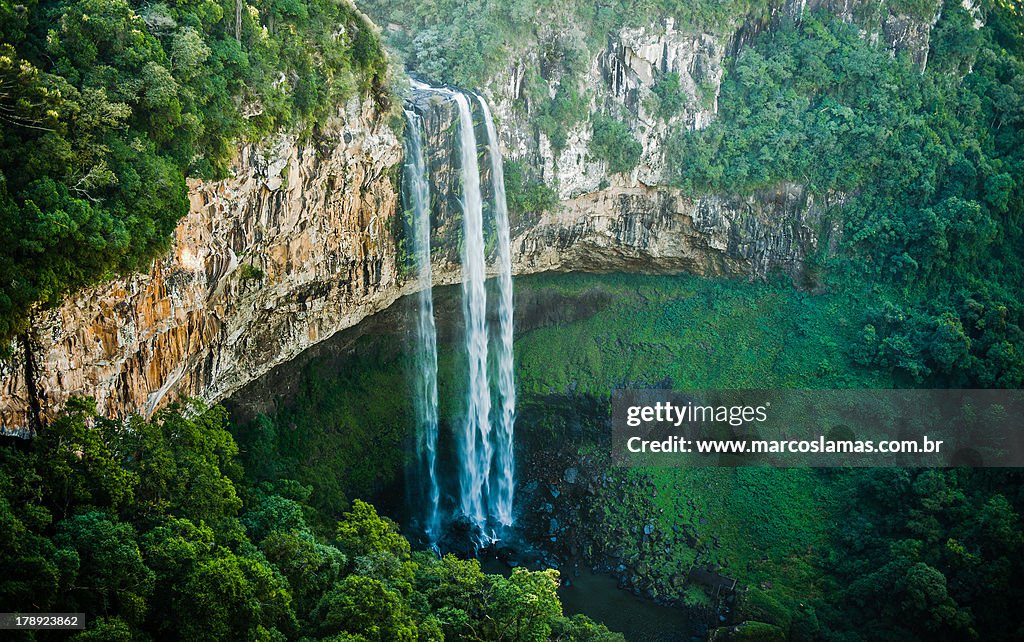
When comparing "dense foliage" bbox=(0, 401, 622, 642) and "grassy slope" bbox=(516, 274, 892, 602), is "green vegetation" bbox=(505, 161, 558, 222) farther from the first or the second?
"dense foliage" bbox=(0, 401, 622, 642)

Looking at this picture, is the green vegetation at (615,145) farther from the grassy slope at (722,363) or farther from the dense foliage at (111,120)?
the dense foliage at (111,120)

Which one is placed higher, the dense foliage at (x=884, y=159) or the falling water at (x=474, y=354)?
the dense foliage at (x=884, y=159)

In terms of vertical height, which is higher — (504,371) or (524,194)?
(524,194)

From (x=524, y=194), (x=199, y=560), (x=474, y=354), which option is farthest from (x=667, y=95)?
(x=199, y=560)

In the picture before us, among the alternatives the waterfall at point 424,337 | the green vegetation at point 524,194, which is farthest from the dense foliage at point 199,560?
the green vegetation at point 524,194

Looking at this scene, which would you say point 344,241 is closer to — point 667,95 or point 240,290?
point 240,290
